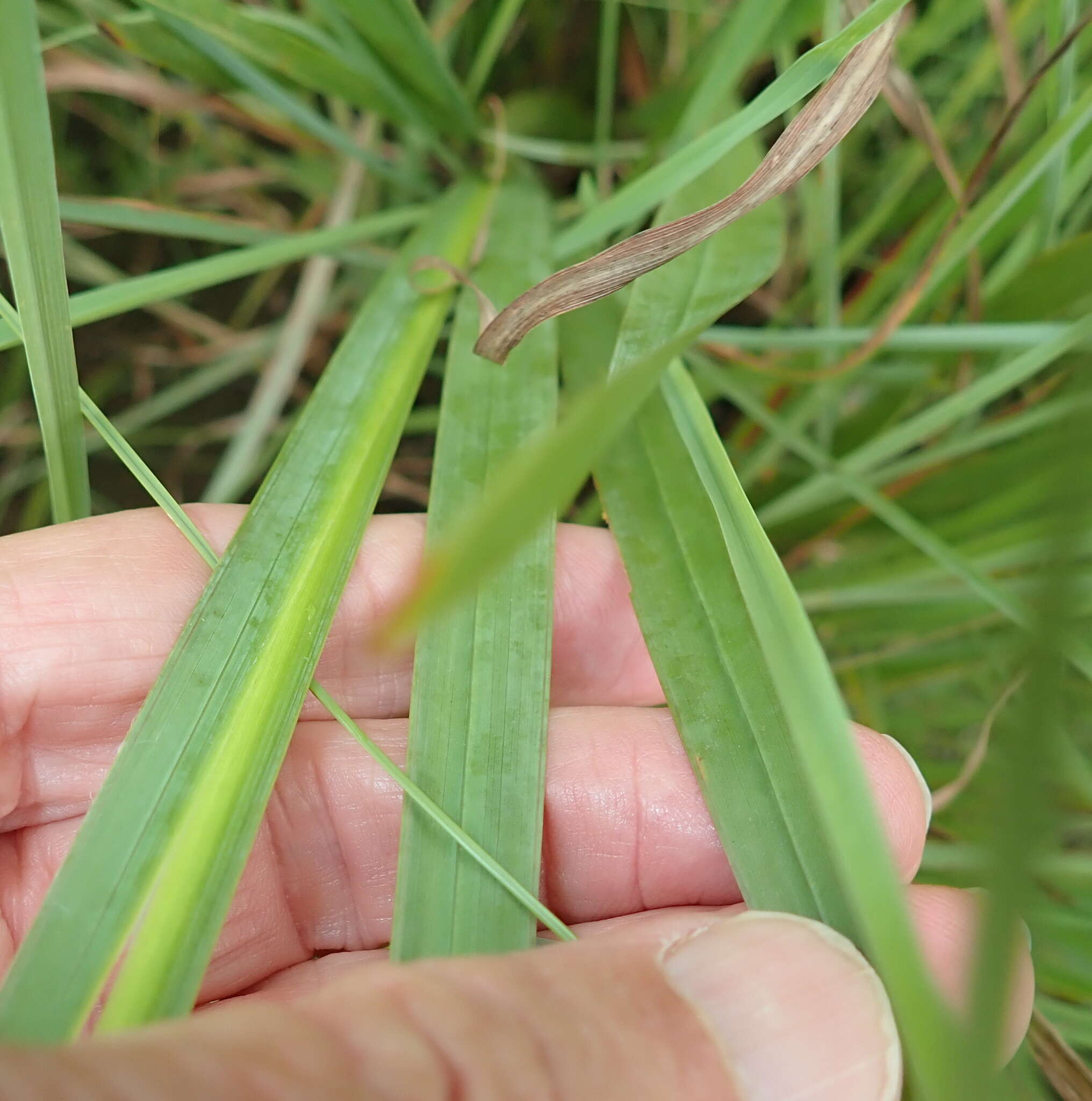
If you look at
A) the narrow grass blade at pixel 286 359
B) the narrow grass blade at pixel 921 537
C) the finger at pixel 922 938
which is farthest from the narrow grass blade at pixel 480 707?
the narrow grass blade at pixel 286 359

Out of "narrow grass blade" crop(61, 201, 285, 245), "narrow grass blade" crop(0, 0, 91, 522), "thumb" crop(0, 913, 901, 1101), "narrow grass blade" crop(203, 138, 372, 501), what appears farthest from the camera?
"narrow grass blade" crop(203, 138, 372, 501)

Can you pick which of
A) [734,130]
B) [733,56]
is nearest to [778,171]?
[734,130]

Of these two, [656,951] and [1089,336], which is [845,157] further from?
[656,951]

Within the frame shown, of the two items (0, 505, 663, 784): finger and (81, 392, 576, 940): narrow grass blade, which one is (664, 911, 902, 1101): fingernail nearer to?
(81, 392, 576, 940): narrow grass blade

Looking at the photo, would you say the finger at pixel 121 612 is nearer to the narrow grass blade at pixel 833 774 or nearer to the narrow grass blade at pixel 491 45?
the narrow grass blade at pixel 833 774

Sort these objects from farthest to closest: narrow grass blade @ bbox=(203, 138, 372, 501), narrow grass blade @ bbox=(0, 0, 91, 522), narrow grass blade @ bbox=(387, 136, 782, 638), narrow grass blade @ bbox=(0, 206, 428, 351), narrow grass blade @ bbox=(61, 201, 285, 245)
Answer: narrow grass blade @ bbox=(203, 138, 372, 501) → narrow grass blade @ bbox=(61, 201, 285, 245) → narrow grass blade @ bbox=(0, 206, 428, 351) → narrow grass blade @ bbox=(0, 0, 91, 522) → narrow grass blade @ bbox=(387, 136, 782, 638)

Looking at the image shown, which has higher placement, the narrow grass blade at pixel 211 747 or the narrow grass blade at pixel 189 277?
the narrow grass blade at pixel 189 277

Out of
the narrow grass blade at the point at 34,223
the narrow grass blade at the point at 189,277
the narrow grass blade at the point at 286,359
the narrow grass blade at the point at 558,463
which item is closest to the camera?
the narrow grass blade at the point at 558,463

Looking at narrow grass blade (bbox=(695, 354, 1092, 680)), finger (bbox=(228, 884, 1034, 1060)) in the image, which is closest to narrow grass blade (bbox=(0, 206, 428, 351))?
narrow grass blade (bbox=(695, 354, 1092, 680))
